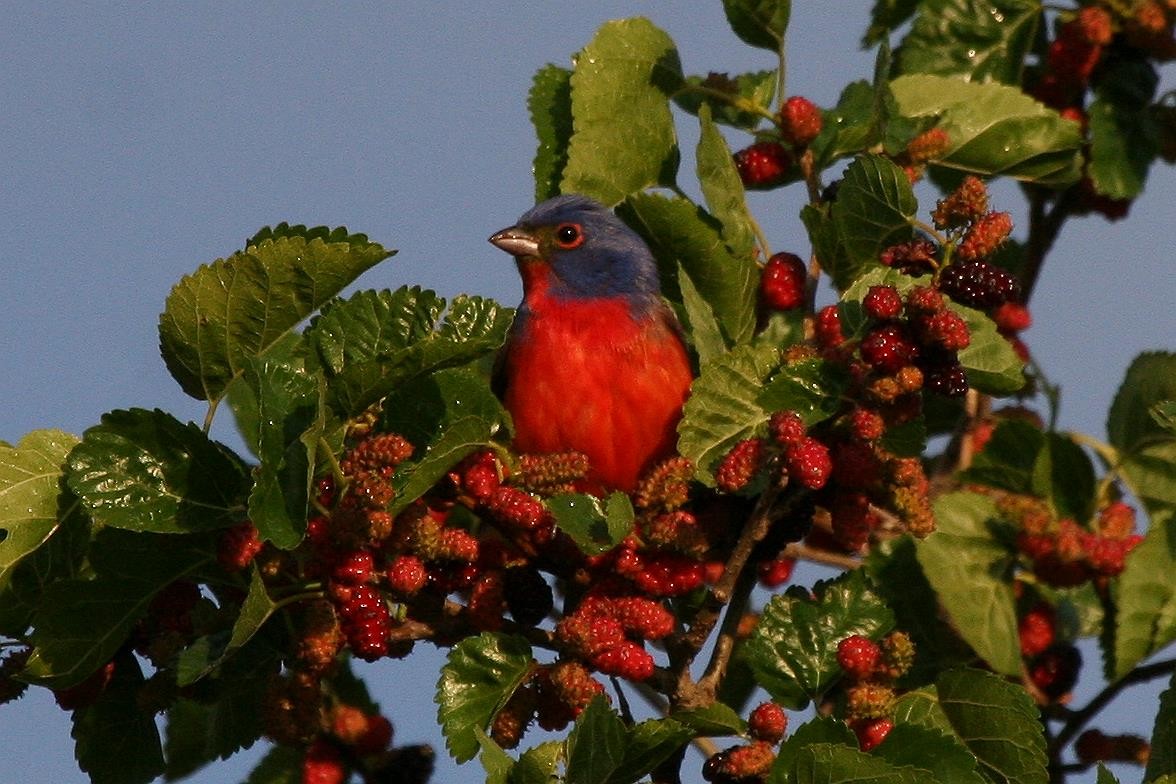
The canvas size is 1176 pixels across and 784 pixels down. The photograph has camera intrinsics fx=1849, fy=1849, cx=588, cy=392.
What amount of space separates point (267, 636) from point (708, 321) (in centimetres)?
132

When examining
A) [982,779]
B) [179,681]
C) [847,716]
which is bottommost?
[982,779]

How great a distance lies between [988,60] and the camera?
5961 millimetres

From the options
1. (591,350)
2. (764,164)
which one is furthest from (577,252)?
(764,164)

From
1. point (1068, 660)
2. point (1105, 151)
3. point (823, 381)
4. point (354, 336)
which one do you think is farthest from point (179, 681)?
point (1105, 151)

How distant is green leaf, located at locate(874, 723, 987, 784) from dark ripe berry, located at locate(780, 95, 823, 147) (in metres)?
1.80

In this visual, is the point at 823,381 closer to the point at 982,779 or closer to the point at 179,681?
the point at 982,779

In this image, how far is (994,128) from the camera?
514 cm

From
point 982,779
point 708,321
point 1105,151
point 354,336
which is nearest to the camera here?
point 982,779

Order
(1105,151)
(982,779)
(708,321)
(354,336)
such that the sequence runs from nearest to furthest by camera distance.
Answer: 1. (982,779)
2. (354,336)
3. (708,321)
4. (1105,151)

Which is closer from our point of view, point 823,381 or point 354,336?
point 823,381

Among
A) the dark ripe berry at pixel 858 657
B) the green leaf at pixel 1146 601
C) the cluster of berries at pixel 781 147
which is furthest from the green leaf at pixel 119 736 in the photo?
the green leaf at pixel 1146 601

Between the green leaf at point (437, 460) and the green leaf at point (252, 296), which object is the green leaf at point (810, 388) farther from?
the green leaf at point (252, 296)

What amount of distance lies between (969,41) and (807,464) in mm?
2703

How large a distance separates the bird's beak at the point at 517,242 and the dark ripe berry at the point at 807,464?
277 centimetres
